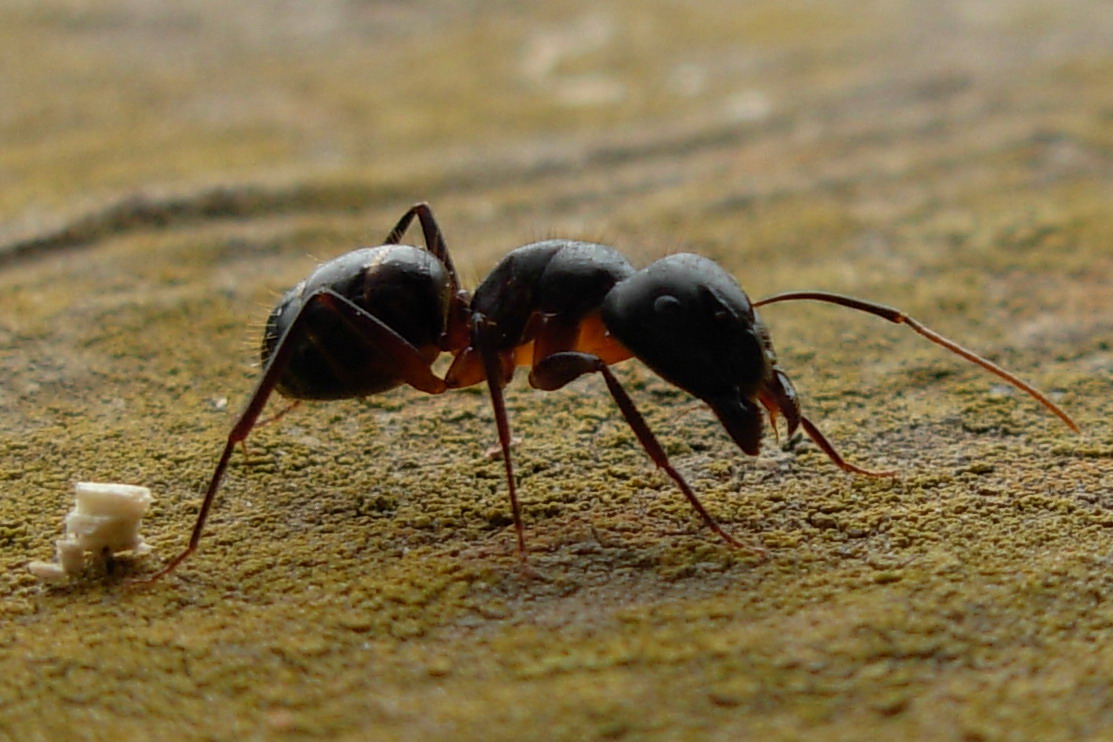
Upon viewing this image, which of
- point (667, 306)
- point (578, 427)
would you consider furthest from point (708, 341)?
point (578, 427)

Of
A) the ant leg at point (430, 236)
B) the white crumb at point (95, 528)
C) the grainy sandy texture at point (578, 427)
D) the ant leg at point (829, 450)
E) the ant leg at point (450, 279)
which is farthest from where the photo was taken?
the ant leg at point (430, 236)

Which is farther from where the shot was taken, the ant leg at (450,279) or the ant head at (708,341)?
the ant leg at (450,279)

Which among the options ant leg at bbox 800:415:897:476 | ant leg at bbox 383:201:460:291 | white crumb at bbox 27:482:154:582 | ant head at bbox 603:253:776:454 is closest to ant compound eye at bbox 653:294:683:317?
ant head at bbox 603:253:776:454

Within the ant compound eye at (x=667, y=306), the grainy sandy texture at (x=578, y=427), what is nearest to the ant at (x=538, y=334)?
the ant compound eye at (x=667, y=306)

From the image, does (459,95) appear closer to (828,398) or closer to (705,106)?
(705,106)

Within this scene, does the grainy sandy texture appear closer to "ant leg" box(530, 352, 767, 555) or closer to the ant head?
"ant leg" box(530, 352, 767, 555)

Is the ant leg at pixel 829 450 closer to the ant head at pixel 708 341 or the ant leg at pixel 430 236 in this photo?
the ant head at pixel 708 341
